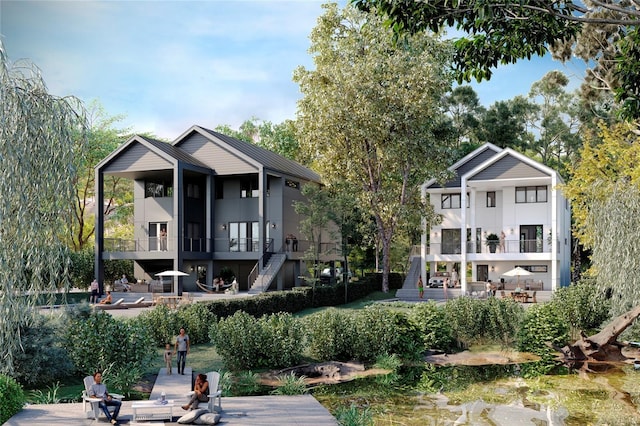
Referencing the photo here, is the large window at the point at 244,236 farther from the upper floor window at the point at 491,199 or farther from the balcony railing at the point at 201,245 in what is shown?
the upper floor window at the point at 491,199

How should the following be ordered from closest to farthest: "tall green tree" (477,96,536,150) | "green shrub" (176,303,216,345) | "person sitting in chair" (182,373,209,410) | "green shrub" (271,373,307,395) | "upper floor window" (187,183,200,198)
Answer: "person sitting in chair" (182,373,209,410), "green shrub" (271,373,307,395), "green shrub" (176,303,216,345), "upper floor window" (187,183,200,198), "tall green tree" (477,96,536,150)

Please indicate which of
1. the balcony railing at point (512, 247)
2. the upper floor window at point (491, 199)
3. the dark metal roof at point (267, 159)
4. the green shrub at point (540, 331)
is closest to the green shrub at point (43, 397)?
the green shrub at point (540, 331)

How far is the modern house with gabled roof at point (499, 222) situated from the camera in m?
39.5

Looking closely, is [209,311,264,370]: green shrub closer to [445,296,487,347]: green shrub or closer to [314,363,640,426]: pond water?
[314,363,640,426]: pond water

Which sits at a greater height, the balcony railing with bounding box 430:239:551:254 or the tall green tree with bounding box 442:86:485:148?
the tall green tree with bounding box 442:86:485:148

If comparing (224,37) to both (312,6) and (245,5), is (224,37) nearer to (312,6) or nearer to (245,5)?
(245,5)

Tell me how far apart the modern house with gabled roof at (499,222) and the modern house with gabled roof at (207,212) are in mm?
8461

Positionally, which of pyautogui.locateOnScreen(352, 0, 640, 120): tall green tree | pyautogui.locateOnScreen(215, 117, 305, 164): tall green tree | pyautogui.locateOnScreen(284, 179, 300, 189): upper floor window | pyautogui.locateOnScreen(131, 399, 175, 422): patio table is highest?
pyautogui.locateOnScreen(215, 117, 305, 164): tall green tree

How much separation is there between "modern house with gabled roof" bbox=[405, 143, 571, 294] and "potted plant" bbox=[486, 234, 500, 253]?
62mm

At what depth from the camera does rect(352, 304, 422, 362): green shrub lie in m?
22.1

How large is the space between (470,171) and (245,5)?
20.3 m

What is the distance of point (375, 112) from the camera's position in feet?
124

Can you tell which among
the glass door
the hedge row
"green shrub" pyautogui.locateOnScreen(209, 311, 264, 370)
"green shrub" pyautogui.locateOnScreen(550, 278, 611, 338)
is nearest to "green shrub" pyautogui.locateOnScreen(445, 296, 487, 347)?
"green shrub" pyautogui.locateOnScreen(550, 278, 611, 338)

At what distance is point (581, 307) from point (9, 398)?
21.6 meters
